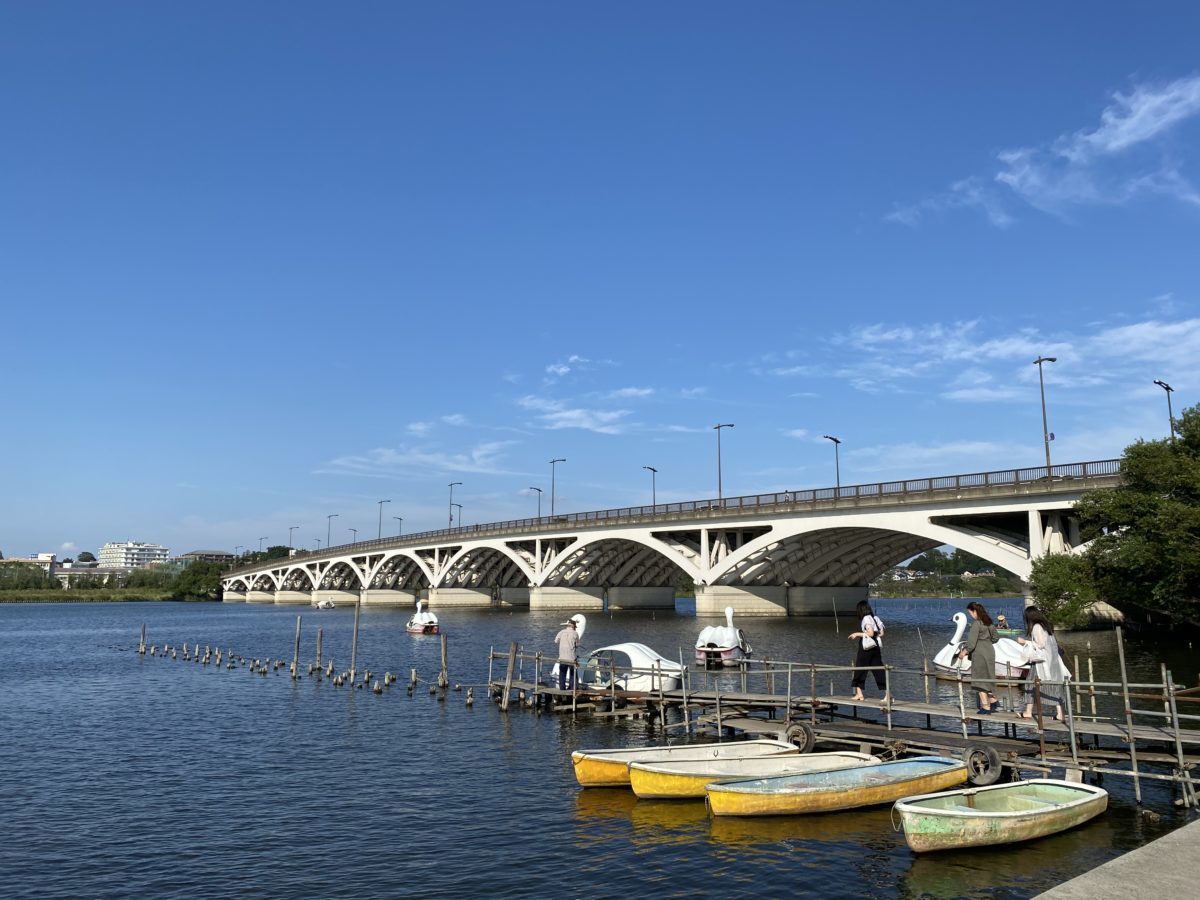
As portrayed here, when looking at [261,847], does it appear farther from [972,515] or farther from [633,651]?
[972,515]

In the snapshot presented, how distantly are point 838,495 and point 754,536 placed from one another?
1937cm

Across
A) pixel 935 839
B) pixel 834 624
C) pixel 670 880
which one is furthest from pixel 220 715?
pixel 834 624

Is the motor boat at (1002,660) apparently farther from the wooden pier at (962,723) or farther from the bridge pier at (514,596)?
the bridge pier at (514,596)

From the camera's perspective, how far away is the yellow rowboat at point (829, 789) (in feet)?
57.2

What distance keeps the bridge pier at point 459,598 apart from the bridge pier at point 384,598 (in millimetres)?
21918

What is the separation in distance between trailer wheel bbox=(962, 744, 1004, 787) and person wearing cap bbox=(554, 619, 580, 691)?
14585 mm

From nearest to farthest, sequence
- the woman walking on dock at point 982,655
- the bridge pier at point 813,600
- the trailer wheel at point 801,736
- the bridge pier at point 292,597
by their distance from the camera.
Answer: the trailer wheel at point 801,736 < the woman walking on dock at point 982,655 < the bridge pier at point 813,600 < the bridge pier at point 292,597

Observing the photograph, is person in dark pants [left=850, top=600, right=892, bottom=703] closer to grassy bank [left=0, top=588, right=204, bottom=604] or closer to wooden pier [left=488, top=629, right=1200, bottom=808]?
wooden pier [left=488, top=629, right=1200, bottom=808]

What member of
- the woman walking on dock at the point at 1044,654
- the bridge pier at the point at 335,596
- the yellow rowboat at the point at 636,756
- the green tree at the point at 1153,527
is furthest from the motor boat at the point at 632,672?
the bridge pier at the point at 335,596

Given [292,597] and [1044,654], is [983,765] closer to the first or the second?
[1044,654]

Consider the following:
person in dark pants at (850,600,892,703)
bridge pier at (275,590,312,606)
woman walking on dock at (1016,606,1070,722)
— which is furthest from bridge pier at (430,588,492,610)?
woman walking on dock at (1016,606,1070,722)

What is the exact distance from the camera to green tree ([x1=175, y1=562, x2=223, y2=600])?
625 feet

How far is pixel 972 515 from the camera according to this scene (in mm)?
61812

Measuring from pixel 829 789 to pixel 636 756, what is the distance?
4770 millimetres
